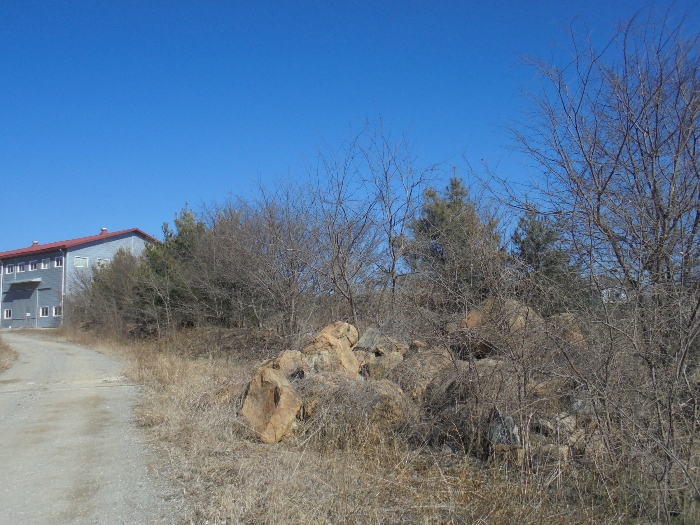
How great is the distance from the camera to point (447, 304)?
715 cm

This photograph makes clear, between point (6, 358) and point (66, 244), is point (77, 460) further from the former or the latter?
point (66, 244)

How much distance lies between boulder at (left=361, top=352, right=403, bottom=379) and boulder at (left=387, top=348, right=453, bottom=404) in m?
0.32

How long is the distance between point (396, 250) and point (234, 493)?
944 centimetres

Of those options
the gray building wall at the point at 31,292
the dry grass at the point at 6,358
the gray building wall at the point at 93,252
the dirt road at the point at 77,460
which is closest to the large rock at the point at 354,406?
the dirt road at the point at 77,460

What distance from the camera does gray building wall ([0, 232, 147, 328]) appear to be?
44.1 m

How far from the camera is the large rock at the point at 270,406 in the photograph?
743cm

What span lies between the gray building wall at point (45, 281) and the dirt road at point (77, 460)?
3296cm

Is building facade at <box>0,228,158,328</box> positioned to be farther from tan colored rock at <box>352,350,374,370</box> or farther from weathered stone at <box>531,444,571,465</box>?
weathered stone at <box>531,444,571,465</box>

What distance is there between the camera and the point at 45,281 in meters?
45.8

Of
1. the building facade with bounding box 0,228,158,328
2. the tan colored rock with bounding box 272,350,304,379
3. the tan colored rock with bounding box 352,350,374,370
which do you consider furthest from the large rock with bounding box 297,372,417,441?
the building facade with bounding box 0,228,158,328

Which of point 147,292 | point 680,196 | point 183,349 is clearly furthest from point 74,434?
point 147,292

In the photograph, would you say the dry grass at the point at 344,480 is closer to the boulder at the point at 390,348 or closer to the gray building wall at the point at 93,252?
the boulder at the point at 390,348

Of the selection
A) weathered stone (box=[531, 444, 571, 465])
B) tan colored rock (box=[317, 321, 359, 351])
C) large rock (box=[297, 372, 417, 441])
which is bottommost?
weathered stone (box=[531, 444, 571, 465])

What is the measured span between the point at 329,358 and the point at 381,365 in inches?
33.7
